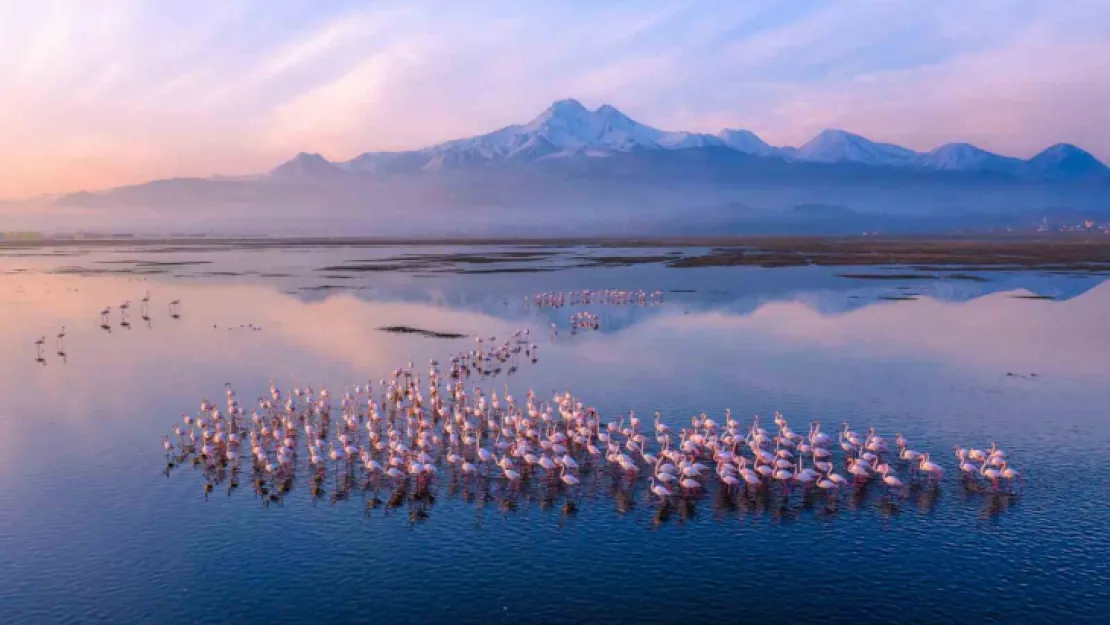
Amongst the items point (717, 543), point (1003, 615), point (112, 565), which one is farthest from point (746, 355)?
point (112, 565)

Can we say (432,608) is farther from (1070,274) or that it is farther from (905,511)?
(1070,274)

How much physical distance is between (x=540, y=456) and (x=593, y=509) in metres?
4.99

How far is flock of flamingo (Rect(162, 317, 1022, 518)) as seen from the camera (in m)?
28.8

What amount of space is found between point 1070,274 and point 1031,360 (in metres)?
68.3

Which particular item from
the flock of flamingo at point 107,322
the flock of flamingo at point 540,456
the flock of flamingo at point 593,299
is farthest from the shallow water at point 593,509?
the flock of flamingo at point 593,299

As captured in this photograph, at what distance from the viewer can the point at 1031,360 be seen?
4959 centimetres

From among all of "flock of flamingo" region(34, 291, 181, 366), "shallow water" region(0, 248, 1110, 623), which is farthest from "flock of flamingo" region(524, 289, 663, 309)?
"flock of flamingo" region(34, 291, 181, 366)

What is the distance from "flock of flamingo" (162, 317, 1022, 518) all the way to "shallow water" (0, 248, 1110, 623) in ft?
2.01

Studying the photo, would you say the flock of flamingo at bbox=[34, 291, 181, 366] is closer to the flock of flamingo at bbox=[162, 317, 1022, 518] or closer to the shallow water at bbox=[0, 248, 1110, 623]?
the shallow water at bbox=[0, 248, 1110, 623]

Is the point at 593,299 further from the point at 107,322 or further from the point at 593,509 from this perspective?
the point at 593,509

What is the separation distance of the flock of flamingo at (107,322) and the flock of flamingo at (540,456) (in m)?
22.0

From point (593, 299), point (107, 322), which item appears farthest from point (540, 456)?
point (107, 322)

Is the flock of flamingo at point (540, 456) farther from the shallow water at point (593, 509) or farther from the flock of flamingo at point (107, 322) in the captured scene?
the flock of flamingo at point (107, 322)

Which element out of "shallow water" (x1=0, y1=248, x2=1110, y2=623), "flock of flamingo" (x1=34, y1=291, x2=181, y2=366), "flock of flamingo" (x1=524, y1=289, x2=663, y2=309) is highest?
"flock of flamingo" (x1=524, y1=289, x2=663, y2=309)
